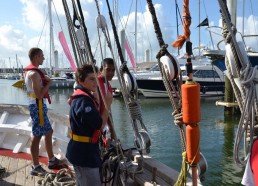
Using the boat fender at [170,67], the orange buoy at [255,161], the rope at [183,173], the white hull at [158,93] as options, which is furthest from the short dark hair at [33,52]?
the white hull at [158,93]

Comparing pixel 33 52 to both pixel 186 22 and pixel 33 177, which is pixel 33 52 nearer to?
pixel 33 177

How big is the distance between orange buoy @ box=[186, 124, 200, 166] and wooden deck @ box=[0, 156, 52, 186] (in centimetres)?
219

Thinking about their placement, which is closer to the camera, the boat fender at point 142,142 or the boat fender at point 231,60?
the boat fender at point 231,60

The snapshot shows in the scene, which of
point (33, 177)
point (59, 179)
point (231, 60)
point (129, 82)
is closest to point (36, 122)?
point (33, 177)

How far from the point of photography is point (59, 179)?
3432 mm

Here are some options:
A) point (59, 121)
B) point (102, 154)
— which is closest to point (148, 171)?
point (102, 154)

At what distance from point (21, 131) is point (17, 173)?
1057 mm

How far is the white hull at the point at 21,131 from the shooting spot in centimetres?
466

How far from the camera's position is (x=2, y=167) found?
402cm

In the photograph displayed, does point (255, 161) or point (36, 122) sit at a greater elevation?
point (255, 161)

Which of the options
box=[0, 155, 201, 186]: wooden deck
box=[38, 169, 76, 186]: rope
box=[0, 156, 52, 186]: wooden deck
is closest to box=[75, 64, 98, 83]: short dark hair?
box=[0, 155, 201, 186]: wooden deck

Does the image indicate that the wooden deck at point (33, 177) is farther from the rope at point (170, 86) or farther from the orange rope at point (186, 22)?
the orange rope at point (186, 22)

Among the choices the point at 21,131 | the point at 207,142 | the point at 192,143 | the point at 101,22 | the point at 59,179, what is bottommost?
the point at 207,142

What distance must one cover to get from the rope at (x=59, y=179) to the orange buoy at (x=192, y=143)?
156 cm
